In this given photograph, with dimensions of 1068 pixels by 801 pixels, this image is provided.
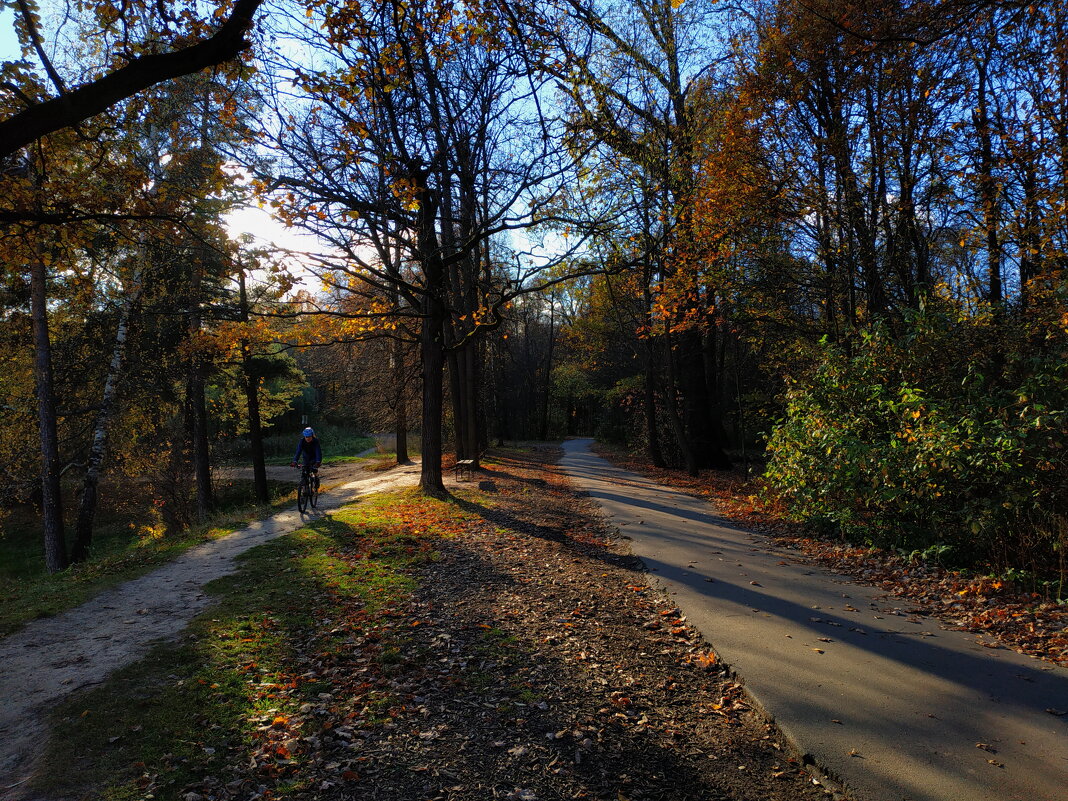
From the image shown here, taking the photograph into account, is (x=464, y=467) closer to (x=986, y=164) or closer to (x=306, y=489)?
(x=306, y=489)

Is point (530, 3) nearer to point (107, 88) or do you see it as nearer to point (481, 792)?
point (107, 88)

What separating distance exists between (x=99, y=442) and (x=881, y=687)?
1688 centimetres

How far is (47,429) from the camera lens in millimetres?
12555

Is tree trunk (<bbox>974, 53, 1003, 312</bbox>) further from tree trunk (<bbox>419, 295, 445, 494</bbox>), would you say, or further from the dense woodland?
tree trunk (<bbox>419, 295, 445, 494</bbox>)

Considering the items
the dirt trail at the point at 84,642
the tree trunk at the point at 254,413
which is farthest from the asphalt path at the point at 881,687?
the tree trunk at the point at 254,413

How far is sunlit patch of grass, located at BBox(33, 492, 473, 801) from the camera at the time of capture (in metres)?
3.17

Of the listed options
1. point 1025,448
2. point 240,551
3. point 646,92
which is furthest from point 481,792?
point 646,92

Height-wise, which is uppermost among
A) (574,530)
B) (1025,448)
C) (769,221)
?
(769,221)

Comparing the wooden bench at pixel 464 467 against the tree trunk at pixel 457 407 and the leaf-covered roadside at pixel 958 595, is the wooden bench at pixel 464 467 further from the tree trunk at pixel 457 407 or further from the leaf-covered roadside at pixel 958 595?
the leaf-covered roadside at pixel 958 595

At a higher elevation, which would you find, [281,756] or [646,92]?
[646,92]

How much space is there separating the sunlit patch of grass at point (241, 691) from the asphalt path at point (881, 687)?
9.19 feet

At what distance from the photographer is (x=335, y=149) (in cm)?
836

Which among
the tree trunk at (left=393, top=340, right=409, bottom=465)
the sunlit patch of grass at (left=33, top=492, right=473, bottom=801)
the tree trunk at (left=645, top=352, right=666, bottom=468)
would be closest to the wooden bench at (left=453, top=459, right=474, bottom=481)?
the tree trunk at (left=393, top=340, right=409, bottom=465)

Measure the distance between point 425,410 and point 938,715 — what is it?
429 inches
